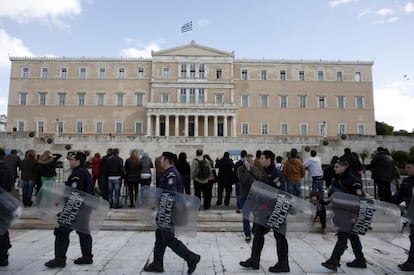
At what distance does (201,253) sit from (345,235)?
2558 millimetres

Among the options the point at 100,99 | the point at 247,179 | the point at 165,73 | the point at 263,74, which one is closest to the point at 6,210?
the point at 247,179

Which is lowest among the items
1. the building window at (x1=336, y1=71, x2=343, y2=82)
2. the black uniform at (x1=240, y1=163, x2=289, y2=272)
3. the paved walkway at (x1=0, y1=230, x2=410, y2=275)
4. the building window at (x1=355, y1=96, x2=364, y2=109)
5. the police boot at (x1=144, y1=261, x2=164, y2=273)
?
the paved walkway at (x1=0, y1=230, x2=410, y2=275)

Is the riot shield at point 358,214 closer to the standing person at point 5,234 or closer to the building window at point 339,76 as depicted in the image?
the standing person at point 5,234

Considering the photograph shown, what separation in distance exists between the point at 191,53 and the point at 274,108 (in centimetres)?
1440

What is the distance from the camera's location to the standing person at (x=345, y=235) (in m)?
4.97

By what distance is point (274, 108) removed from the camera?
4734cm

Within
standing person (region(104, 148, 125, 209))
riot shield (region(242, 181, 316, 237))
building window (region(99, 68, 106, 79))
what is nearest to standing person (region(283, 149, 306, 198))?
riot shield (region(242, 181, 316, 237))

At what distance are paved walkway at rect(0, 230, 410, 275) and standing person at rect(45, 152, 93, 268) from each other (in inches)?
4.7

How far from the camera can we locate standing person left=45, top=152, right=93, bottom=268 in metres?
4.98

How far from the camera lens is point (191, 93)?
4600cm

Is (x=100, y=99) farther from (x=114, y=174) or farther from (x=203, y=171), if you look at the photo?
(x=203, y=171)

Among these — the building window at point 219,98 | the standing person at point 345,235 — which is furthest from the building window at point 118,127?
the standing person at point 345,235

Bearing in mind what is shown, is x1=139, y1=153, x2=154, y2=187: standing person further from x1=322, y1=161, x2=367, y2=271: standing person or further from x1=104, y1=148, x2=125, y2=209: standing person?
x1=322, y1=161, x2=367, y2=271: standing person

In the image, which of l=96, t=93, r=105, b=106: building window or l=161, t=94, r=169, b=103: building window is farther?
l=96, t=93, r=105, b=106: building window
